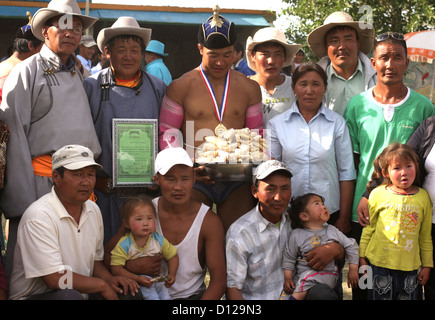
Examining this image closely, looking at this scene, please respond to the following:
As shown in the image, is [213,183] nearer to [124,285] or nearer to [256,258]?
[256,258]

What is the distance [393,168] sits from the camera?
412cm

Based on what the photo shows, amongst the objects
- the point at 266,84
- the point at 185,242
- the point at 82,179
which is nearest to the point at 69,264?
the point at 82,179

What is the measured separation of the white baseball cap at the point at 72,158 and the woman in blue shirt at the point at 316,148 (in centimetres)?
164

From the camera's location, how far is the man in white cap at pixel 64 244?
3539 mm

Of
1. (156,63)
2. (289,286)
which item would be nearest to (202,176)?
(289,286)

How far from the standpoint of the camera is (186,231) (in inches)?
161

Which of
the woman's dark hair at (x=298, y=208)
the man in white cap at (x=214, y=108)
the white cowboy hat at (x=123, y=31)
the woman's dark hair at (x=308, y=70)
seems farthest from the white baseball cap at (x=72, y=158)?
the woman's dark hair at (x=308, y=70)

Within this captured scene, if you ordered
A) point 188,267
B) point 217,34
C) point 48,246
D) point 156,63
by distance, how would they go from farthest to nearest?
1. point 156,63
2. point 217,34
3. point 188,267
4. point 48,246

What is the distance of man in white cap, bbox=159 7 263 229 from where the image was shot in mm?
4492

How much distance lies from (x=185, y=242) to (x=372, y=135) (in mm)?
1828

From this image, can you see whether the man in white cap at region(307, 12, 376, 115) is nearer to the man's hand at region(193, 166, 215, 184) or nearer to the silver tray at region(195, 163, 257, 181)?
the silver tray at region(195, 163, 257, 181)

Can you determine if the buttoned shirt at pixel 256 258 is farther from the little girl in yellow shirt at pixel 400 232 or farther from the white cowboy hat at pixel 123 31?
the white cowboy hat at pixel 123 31

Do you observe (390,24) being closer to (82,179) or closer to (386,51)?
(386,51)

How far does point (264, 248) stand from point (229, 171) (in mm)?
662
